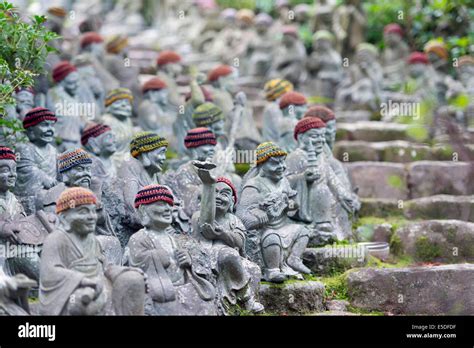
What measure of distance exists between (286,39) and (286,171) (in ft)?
30.0

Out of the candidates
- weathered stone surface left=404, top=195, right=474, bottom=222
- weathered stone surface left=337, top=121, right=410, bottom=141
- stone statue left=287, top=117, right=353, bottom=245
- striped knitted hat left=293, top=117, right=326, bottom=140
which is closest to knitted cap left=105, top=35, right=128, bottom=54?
Result: weathered stone surface left=337, top=121, right=410, bottom=141

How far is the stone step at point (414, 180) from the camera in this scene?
1989 centimetres

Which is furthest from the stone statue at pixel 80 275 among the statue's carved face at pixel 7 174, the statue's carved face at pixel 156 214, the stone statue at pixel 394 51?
the stone statue at pixel 394 51

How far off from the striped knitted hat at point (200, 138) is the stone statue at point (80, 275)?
431 centimetres

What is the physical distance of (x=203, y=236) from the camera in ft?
47.2

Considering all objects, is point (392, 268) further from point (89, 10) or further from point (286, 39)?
point (89, 10)

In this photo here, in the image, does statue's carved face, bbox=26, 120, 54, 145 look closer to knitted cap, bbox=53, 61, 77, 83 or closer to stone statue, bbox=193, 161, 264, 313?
stone statue, bbox=193, 161, 264, 313

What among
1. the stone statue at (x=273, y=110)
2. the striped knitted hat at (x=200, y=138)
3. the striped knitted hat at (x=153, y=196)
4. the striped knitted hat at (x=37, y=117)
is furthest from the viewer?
the stone statue at (x=273, y=110)

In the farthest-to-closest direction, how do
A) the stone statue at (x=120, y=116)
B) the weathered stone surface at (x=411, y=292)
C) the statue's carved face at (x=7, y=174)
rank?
1. the stone statue at (x=120, y=116)
2. the weathered stone surface at (x=411, y=292)
3. the statue's carved face at (x=7, y=174)

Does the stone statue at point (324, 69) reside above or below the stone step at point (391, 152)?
above

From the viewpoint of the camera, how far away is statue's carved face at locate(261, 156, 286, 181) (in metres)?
15.6

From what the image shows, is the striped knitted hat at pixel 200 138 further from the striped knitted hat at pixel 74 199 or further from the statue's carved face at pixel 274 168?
the striped knitted hat at pixel 74 199

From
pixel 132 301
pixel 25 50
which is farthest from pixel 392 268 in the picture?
pixel 25 50

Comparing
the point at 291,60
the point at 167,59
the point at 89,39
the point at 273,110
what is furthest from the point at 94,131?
the point at 291,60
